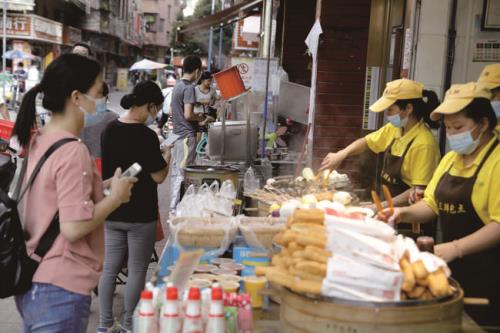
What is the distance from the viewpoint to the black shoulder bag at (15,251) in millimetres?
2865

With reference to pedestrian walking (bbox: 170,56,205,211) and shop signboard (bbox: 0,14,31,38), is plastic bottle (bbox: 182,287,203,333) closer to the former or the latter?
pedestrian walking (bbox: 170,56,205,211)

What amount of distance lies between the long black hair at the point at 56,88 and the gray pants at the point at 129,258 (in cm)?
Answer: 209

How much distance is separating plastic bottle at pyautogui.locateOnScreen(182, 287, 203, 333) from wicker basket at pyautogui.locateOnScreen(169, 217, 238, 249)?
1.13m

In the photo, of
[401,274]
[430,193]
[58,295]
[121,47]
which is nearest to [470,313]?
[430,193]

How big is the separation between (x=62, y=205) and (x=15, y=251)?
0.31 m

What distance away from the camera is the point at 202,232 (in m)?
3.73

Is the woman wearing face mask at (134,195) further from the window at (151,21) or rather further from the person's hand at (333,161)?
the window at (151,21)

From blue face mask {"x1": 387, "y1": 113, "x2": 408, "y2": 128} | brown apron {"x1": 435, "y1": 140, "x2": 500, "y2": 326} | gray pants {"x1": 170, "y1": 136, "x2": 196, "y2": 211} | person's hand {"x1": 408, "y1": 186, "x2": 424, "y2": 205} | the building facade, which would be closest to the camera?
brown apron {"x1": 435, "y1": 140, "x2": 500, "y2": 326}

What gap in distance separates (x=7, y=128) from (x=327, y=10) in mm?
5167

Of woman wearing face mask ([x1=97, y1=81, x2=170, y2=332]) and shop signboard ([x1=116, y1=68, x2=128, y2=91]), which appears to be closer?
woman wearing face mask ([x1=97, y1=81, x2=170, y2=332])

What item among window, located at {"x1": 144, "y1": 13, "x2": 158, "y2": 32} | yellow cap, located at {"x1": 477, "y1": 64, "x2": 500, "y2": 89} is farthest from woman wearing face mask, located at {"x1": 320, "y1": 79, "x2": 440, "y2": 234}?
window, located at {"x1": 144, "y1": 13, "x2": 158, "y2": 32}

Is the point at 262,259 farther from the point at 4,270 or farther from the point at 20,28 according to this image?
the point at 20,28

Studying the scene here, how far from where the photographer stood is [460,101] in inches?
133

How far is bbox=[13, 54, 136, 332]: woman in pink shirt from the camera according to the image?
289cm
